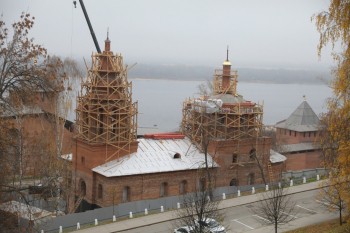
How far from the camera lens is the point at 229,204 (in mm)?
28047

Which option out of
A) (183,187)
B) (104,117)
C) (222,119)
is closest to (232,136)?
(222,119)

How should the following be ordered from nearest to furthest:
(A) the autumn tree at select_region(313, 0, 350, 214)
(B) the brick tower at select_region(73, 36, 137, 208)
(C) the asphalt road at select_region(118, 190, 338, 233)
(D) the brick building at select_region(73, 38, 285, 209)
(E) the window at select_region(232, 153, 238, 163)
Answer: (A) the autumn tree at select_region(313, 0, 350, 214) < (C) the asphalt road at select_region(118, 190, 338, 233) < (D) the brick building at select_region(73, 38, 285, 209) < (B) the brick tower at select_region(73, 36, 137, 208) < (E) the window at select_region(232, 153, 238, 163)

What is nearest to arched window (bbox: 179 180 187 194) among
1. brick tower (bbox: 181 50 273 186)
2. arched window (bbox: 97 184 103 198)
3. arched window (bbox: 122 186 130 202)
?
brick tower (bbox: 181 50 273 186)

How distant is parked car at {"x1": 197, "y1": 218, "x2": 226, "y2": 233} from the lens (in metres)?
18.6

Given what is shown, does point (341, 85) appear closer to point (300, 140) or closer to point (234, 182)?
point (234, 182)

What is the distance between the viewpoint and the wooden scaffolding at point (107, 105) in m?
28.8

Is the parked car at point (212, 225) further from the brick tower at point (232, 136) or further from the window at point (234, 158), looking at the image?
the window at point (234, 158)

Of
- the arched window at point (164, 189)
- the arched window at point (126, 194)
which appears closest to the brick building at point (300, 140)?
the arched window at point (164, 189)

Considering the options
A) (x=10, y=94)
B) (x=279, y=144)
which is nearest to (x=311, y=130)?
(x=279, y=144)

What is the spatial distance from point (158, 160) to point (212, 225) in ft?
32.6

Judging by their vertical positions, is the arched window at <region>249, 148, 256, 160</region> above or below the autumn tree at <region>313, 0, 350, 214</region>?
below

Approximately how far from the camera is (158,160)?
2973 centimetres

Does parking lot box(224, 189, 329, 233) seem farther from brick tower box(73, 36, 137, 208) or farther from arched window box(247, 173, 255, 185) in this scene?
brick tower box(73, 36, 137, 208)

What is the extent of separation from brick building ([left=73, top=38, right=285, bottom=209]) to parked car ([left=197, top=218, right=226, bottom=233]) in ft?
17.9
